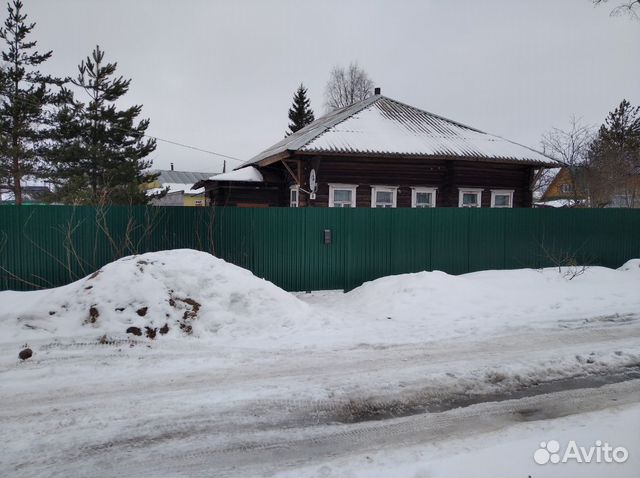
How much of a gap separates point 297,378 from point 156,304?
9.88ft

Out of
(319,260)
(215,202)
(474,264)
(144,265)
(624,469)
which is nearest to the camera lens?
(624,469)

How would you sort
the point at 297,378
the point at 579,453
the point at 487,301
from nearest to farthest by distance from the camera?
the point at 579,453 → the point at 297,378 → the point at 487,301

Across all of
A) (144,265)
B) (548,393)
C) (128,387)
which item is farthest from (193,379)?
(548,393)

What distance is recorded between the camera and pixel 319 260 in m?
10.0

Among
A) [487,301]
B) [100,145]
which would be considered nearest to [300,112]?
[100,145]

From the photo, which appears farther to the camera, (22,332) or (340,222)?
(340,222)

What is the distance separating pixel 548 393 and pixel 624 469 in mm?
1351

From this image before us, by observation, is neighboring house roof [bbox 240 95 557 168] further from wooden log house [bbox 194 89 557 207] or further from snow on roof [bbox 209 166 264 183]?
snow on roof [bbox 209 166 264 183]

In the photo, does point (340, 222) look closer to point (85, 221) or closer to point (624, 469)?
point (85, 221)

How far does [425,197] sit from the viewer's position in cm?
1623

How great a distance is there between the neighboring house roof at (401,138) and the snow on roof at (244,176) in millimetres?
1452

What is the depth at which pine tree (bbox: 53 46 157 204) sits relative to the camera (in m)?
21.7

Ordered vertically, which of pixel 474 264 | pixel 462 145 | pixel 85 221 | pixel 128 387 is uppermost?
pixel 462 145

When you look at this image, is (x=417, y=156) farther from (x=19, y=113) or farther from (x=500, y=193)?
(x=19, y=113)
